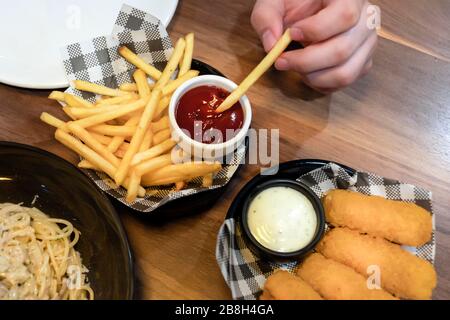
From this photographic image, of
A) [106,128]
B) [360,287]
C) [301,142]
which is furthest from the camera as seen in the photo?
[301,142]

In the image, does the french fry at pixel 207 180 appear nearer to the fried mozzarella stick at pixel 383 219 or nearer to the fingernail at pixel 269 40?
the fried mozzarella stick at pixel 383 219

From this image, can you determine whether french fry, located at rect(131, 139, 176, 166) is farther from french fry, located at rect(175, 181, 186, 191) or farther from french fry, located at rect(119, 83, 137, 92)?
french fry, located at rect(119, 83, 137, 92)

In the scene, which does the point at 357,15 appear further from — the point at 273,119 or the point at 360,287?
the point at 360,287

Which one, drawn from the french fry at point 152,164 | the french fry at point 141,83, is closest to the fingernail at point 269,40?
the french fry at point 141,83

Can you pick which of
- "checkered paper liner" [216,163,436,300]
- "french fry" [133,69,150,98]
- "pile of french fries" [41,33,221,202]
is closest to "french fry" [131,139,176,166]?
"pile of french fries" [41,33,221,202]

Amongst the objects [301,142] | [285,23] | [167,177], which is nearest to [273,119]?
[301,142]

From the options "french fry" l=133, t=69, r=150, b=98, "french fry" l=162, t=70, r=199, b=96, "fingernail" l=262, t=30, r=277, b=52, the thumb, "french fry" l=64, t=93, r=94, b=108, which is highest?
the thumb
